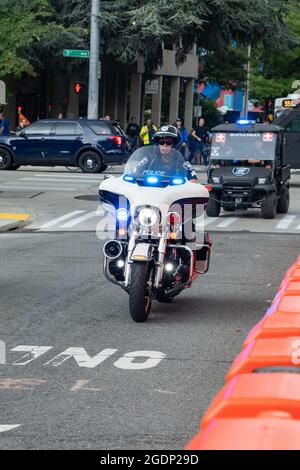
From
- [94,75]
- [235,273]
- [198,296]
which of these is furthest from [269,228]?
[94,75]

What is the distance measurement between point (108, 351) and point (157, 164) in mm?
2958

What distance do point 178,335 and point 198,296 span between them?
2.54m

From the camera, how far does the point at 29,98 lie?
5322 centimetres

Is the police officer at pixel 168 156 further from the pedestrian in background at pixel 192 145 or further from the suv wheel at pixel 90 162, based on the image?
the pedestrian in background at pixel 192 145

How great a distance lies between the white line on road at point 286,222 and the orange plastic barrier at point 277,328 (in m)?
16.2

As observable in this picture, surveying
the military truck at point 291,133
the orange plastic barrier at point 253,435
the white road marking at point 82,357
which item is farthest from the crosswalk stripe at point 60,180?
the orange plastic barrier at point 253,435

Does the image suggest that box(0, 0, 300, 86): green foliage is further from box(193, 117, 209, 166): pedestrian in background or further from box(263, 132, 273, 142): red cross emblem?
box(263, 132, 273, 142): red cross emblem

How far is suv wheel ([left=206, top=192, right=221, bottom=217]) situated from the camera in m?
23.2

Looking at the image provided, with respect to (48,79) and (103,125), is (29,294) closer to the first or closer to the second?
(103,125)

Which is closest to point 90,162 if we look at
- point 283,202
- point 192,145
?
point 192,145

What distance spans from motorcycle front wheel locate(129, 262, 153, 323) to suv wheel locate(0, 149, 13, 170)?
85.2ft

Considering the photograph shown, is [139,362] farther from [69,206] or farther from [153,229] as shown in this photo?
[69,206]

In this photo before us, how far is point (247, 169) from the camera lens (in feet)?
76.1

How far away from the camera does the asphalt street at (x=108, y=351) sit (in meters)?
6.65
